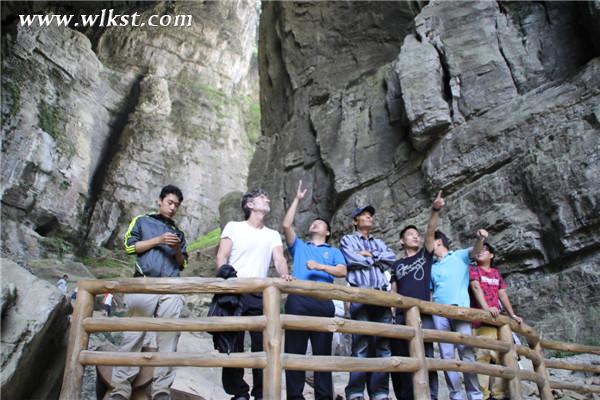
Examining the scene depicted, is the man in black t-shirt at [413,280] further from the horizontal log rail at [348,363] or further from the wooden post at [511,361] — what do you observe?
the wooden post at [511,361]

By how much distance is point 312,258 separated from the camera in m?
5.33

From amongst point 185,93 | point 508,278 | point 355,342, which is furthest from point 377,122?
point 185,93

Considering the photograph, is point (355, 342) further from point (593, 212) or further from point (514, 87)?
point (514, 87)

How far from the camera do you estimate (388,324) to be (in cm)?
514

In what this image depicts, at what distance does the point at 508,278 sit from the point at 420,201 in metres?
4.04

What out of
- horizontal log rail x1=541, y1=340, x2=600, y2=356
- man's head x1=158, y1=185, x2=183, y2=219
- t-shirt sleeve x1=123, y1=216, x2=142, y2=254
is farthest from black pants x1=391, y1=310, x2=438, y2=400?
t-shirt sleeve x1=123, y1=216, x2=142, y2=254

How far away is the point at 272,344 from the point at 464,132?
38.1ft

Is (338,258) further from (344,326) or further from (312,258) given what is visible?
(344,326)

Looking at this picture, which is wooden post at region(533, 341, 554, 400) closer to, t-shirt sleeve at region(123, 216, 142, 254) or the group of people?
the group of people

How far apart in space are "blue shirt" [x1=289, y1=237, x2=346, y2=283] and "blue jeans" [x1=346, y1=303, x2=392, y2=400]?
505mm

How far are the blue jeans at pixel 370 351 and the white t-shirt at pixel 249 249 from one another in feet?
3.73

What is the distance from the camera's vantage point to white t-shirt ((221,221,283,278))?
5.09 metres

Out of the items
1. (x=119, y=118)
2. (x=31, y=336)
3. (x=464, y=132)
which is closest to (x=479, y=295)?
(x=31, y=336)

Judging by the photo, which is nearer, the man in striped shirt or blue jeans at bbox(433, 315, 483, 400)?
the man in striped shirt
